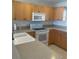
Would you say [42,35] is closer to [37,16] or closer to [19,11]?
[37,16]

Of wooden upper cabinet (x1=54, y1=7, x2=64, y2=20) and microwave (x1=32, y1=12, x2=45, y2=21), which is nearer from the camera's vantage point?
microwave (x1=32, y1=12, x2=45, y2=21)

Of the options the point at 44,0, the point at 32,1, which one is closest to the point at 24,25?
the point at 32,1

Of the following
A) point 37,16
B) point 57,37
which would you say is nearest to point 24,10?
point 37,16

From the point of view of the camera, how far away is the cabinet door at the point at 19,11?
4094 millimetres

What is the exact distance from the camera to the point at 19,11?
4.17m

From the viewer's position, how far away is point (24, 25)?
15.2 feet

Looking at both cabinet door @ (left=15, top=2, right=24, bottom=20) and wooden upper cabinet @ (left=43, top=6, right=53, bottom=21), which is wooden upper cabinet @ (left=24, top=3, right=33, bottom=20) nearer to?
cabinet door @ (left=15, top=2, right=24, bottom=20)

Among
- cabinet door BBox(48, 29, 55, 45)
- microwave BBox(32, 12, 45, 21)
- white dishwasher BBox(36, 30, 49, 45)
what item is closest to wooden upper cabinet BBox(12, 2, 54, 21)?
microwave BBox(32, 12, 45, 21)

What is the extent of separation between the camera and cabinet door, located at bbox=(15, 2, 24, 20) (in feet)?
13.4

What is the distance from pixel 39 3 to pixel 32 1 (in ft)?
1.35

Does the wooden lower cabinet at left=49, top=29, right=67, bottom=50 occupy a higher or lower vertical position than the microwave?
lower

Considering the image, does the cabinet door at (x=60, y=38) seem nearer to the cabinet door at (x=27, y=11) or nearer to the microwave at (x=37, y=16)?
the microwave at (x=37, y=16)

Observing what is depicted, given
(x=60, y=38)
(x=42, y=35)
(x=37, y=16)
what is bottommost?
(x=60, y=38)

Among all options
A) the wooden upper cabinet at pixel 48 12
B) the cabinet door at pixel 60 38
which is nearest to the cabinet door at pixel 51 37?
the cabinet door at pixel 60 38
